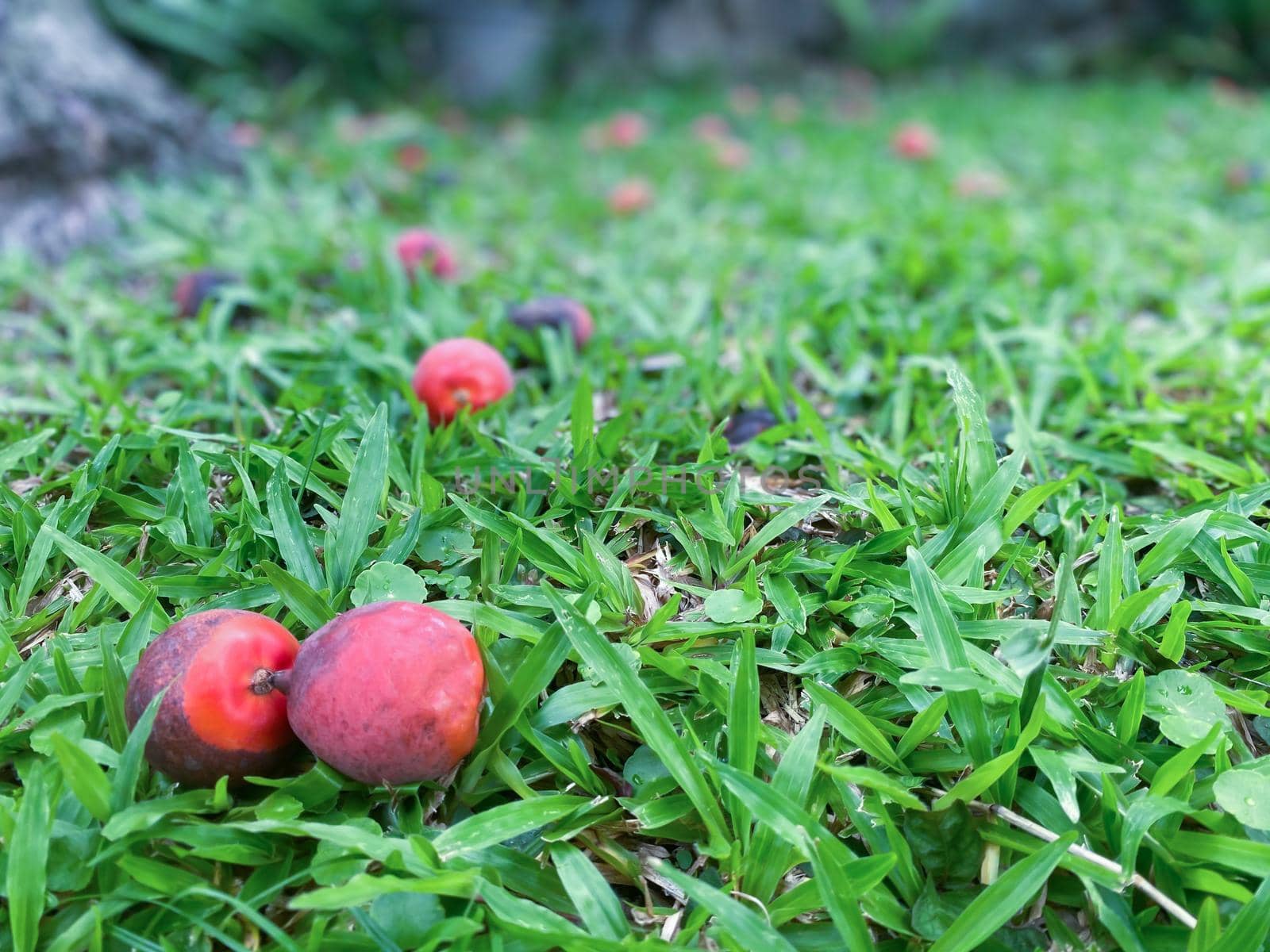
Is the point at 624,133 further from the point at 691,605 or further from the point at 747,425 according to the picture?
the point at 691,605

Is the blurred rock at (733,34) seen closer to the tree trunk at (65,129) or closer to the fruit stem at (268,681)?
the tree trunk at (65,129)

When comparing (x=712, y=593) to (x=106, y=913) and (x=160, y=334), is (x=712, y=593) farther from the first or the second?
(x=160, y=334)

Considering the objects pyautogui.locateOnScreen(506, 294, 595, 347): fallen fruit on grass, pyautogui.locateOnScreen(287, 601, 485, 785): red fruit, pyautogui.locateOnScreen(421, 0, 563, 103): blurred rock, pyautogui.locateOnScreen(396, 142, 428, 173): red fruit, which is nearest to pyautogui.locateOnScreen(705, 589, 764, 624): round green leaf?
pyautogui.locateOnScreen(287, 601, 485, 785): red fruit

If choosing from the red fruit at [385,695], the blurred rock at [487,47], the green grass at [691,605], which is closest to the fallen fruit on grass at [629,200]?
the green grass at [691,605]

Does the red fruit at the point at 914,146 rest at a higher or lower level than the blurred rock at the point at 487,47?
lower

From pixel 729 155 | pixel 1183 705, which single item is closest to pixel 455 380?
pixel 1183 705

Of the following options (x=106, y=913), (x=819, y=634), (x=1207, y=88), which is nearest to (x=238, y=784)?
(x=106, y=913)
